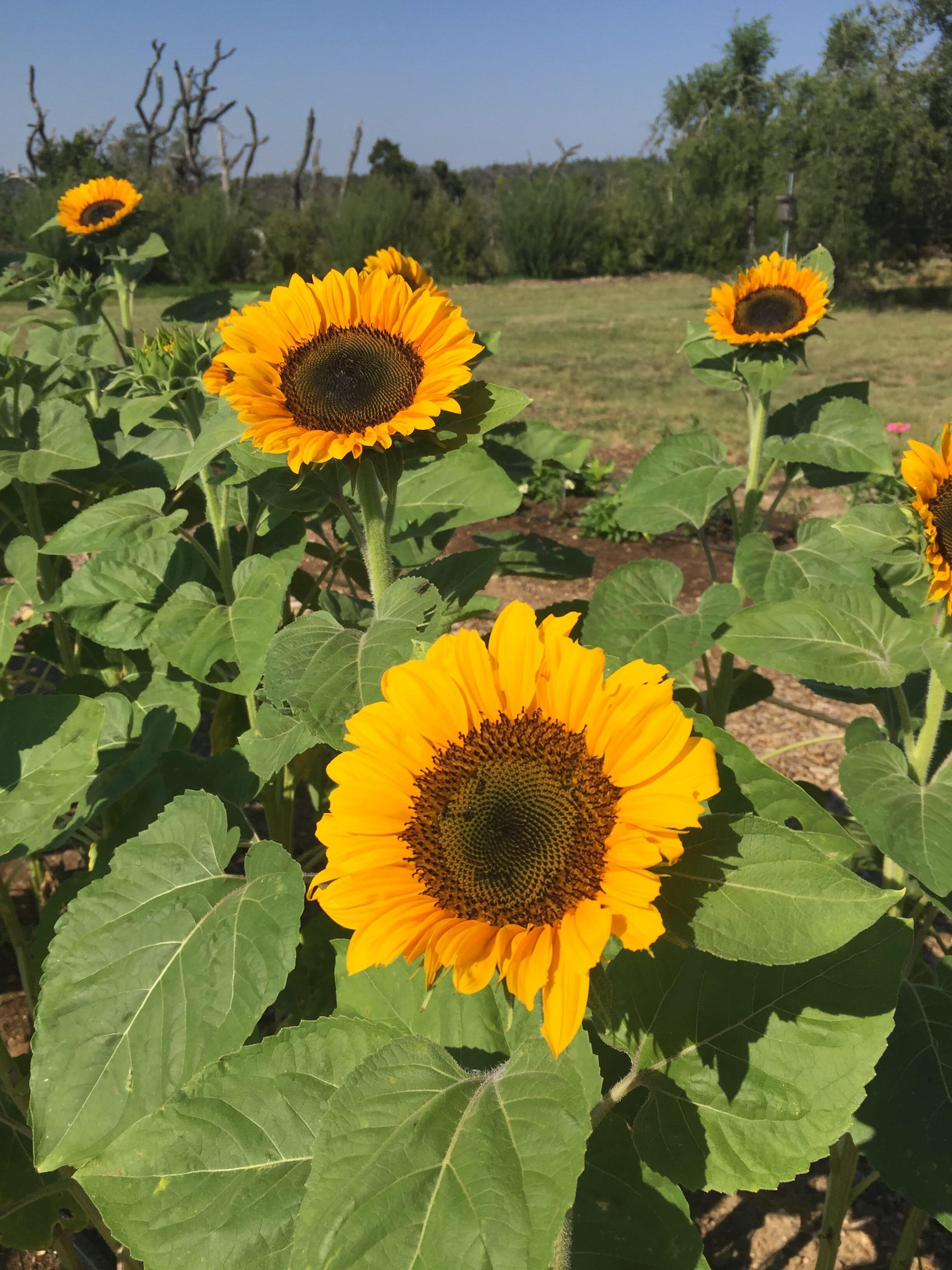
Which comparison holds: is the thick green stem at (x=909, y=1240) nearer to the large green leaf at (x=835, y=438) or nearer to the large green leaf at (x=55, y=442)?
the large green leaf at (x=835, y=438)

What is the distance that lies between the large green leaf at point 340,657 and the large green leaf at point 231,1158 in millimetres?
381

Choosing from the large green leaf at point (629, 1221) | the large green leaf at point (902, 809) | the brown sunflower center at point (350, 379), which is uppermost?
the brown sunflower center at point (350, 379)

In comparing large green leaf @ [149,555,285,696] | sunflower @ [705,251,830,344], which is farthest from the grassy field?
large green leaf @ [149,555,285,696]

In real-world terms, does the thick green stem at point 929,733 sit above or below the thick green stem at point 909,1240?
above

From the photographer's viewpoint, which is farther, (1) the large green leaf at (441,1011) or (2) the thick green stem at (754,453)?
(2) the thick green stem at (754,453)

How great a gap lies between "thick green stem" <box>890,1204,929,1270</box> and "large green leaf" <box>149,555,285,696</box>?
1.42m

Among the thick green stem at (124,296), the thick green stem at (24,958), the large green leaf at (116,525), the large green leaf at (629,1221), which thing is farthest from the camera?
the thick green stem at (124,296)

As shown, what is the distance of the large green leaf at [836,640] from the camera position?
1499mm

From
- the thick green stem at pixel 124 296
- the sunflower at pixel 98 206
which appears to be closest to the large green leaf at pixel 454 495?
the thick green stem at pixel 124 296

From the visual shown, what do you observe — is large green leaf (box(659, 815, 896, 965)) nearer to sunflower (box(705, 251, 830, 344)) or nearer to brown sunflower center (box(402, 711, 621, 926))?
brown sunflower center (box(402, 711, 621, 926))

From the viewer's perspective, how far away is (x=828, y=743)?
12.2 ft

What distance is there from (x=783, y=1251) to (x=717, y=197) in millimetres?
26629

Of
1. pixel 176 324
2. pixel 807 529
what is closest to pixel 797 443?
pixel 807 529

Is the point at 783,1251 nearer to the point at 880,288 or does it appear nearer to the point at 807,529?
the point at 807,529
